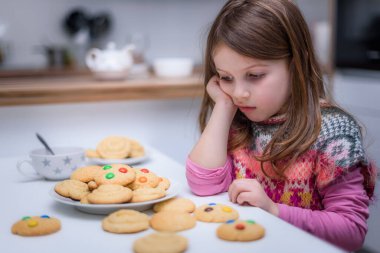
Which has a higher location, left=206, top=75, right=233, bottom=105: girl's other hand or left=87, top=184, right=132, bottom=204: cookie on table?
left=206, top=75, right=233, bottom=105: girl's other hand

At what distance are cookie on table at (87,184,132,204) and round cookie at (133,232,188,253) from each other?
0.14m

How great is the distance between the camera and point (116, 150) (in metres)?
1.34

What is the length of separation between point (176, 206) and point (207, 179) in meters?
0.17

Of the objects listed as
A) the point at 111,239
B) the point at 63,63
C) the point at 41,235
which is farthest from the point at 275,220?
the point at 63,63

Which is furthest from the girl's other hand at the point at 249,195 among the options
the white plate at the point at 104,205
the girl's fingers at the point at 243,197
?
the white plate at the point at 104,205

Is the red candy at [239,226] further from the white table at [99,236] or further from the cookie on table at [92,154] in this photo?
the cookie on table at [92,154]

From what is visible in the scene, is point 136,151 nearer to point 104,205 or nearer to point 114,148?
point 114,148

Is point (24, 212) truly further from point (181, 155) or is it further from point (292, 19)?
point (181, 155)

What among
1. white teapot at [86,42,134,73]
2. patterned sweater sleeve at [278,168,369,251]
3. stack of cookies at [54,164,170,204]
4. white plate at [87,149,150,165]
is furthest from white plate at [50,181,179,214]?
white teapot at [86,42,134,73]

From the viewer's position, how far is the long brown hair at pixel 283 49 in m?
1.09

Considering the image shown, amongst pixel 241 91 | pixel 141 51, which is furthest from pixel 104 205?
pixel 141 51

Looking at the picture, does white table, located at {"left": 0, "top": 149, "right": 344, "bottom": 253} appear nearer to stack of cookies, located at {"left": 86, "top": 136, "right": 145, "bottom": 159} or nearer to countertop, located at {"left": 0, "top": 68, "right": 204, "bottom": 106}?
stack of cookies, located at {"left": 86, "top": 136, "right": 145, "bottom": 159}

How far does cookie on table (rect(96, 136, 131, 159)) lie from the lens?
133 cm

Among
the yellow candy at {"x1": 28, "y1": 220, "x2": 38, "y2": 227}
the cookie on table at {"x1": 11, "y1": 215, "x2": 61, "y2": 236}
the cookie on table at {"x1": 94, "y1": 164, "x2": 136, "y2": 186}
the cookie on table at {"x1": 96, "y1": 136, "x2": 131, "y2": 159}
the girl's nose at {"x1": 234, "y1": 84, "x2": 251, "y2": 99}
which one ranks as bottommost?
the cookie on table at {"x1": 96, "y1": 136, "x2": 131, "y2": 159}
